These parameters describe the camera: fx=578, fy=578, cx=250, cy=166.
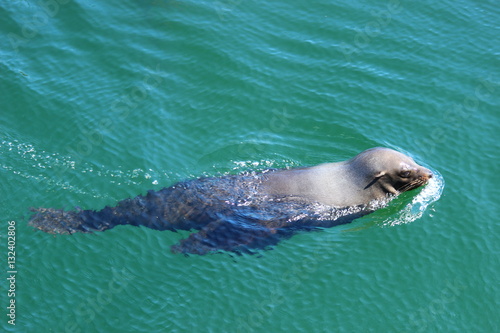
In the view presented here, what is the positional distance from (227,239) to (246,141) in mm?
4735

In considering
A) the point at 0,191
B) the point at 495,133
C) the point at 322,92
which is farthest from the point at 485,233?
the point at 0,191

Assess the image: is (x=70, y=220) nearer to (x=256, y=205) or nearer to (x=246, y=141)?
(x=256, y=205)

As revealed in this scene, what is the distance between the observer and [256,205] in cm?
1633

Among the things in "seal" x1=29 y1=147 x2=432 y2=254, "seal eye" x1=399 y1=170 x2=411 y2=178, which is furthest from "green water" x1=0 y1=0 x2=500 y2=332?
"seal eye" x1=399 y1=170 x2=411 y2=178

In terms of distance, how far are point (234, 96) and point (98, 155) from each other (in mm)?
5577

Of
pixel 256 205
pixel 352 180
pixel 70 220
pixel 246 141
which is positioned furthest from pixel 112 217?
pixel 352 180

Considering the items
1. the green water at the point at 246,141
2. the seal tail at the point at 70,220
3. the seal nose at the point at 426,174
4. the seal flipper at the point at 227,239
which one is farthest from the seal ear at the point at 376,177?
the seal tail at the point at 70,220

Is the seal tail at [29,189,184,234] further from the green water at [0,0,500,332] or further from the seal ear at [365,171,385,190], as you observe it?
the seal ear at [365,171,385,190]

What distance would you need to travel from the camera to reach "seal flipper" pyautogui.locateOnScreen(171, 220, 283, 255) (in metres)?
15.8

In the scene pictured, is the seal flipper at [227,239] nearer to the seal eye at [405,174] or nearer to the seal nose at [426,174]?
the seal eye at [405,174]

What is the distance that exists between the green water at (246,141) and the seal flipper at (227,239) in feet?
0.91

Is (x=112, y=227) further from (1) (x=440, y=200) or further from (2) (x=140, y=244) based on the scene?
(1) (x=440, y=200)

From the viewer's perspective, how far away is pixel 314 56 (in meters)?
23.5

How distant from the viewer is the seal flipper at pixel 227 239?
51.7 feet
